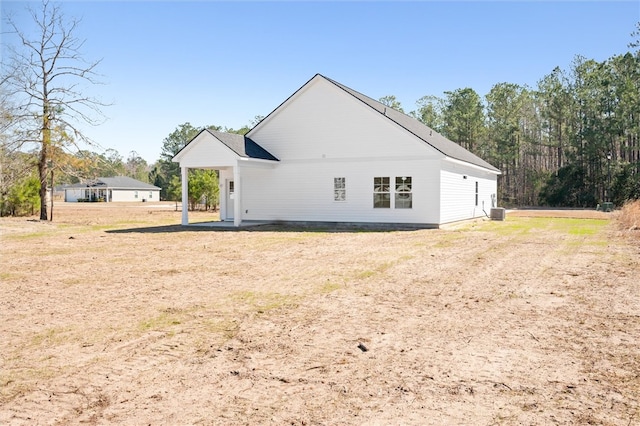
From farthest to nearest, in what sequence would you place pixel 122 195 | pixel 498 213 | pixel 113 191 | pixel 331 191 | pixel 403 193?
1. pixel 122 195
2. pixel 113 191
3. pixel 498 213
4. pixel 331 191
5. pixel 403 193

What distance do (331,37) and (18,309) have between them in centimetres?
1547

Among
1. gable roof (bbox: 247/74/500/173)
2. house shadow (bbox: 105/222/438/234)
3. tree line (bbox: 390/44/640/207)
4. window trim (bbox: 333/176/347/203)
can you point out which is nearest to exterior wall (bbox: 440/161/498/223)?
gable roof (bbox: 247/74/500/173)

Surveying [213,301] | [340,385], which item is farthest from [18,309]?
[340,385]

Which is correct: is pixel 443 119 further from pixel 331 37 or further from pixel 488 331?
pixel 488 331

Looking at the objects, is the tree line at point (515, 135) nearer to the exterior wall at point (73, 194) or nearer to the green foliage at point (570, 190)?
the green foliage at point (570, 190)

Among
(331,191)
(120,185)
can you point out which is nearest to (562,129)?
(331,191)

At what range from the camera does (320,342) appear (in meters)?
5.08

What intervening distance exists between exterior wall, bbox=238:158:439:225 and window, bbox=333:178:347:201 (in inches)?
5.1

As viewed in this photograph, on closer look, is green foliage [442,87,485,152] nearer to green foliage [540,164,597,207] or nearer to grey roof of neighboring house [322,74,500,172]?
green foliage [540,164,597,207]

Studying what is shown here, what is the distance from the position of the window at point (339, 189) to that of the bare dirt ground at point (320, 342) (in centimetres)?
1004

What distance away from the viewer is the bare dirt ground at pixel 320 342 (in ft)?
11.7

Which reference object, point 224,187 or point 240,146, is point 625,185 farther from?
point 240,146

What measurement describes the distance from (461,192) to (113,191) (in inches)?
2556

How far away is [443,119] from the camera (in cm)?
6041
